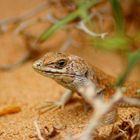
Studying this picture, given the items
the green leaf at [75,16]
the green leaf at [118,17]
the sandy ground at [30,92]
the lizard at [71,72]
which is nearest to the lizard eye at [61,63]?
the lizard at [71,72]

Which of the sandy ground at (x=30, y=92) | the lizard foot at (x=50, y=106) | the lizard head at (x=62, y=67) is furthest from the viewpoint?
the lizard foot at (x=50, y=106)

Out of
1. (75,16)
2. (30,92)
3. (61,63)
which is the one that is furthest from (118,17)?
(30,92)

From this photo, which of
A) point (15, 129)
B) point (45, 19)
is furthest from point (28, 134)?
point (45, 19)

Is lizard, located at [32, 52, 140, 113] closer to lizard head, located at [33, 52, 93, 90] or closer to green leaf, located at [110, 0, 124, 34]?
lizard head, located at [33, 52, 93, 90]

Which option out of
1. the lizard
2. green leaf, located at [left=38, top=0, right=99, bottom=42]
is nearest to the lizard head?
the lizard

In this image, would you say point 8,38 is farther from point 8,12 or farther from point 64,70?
point 64,70

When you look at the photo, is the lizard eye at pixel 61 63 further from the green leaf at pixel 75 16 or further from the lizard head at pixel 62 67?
the green leaf at pixel 75 16
